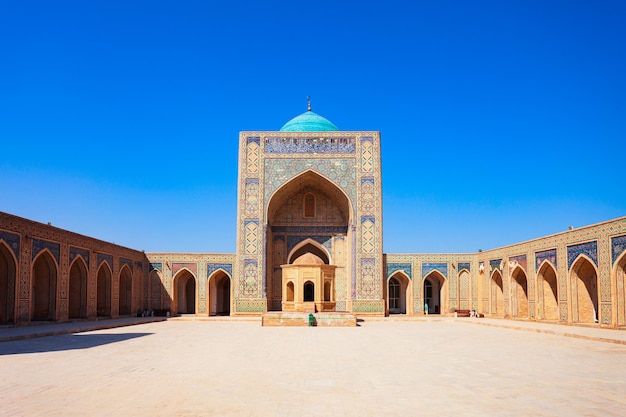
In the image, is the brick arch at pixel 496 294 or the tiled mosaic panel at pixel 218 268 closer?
the brick arch at pixel 496 294

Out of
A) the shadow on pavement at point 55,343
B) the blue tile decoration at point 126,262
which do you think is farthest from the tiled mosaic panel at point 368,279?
the shadow on pavement at point 55,343

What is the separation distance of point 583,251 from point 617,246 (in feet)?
5.39

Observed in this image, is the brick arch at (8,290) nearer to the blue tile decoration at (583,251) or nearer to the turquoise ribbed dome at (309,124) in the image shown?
the turquoise ribbed dome at (309,124)

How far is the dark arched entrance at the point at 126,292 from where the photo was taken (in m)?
22.2

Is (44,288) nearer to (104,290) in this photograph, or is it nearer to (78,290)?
(78,290)

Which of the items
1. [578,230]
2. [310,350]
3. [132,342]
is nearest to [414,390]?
[310,350]

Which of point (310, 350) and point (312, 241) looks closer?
point (310, 350)

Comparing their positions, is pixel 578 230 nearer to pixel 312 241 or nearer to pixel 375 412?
pixel 312 241

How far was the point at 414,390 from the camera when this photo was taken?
18.8ft

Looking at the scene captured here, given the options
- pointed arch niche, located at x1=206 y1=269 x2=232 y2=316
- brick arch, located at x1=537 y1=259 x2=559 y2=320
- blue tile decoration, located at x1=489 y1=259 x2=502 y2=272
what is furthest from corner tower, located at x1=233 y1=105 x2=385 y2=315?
brick arch, located at x1=537 y1=259 x2=559 y2=320

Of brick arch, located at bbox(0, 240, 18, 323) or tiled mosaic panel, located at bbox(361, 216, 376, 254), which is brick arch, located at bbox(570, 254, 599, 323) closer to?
tiled mosaic panel, located at bbox(361, 216, 376, 254)

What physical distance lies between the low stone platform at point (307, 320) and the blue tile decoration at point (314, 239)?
670cm

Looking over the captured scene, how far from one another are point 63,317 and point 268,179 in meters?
8.60

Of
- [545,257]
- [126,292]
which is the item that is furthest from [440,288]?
[126,292]
